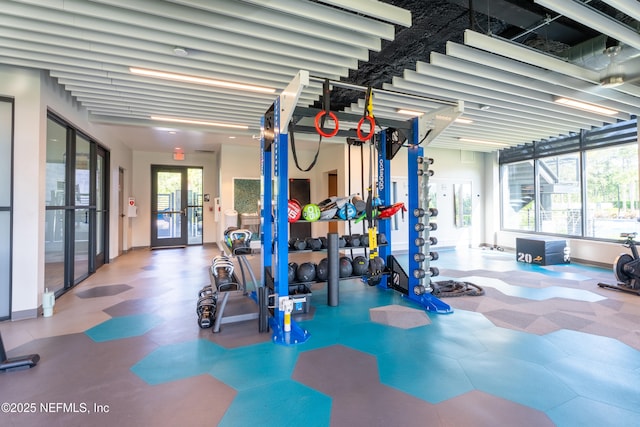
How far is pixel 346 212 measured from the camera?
434cm

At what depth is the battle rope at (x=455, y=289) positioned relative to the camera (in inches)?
187

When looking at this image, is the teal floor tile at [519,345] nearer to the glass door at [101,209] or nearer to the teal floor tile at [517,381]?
the teal floor tile at [517,381]

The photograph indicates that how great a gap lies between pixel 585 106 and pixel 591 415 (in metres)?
5.65

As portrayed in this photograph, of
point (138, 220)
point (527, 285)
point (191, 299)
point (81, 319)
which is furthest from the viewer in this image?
point (138, 220)

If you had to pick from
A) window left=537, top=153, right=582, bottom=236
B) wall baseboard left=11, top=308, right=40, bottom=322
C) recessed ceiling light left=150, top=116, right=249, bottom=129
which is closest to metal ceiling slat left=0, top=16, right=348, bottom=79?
recessed ceiling light left=150, top=116, right=249, bottom=129

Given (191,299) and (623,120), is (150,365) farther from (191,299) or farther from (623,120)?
(623,120)

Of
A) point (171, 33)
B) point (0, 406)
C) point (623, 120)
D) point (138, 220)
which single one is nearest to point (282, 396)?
point (0, 406)

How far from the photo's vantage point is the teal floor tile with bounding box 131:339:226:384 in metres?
2.51

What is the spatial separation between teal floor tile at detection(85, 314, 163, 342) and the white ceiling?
3.18m

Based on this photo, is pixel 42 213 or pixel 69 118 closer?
pixel 42 213

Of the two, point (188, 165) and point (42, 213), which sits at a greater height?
point (188, 165)

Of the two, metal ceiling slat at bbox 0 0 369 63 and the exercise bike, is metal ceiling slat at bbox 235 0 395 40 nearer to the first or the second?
metal ceiling slat at bbox 0 0 369 63

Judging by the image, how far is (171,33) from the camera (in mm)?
3234

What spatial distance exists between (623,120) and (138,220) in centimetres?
1330
